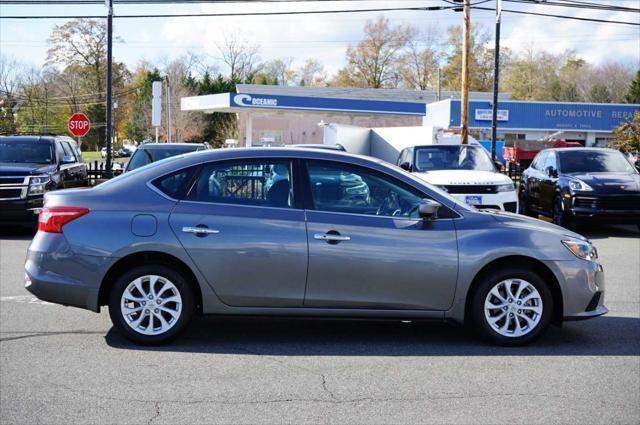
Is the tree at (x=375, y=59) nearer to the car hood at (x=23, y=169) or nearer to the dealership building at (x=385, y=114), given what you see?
the dealership building at (x=385, y=114)

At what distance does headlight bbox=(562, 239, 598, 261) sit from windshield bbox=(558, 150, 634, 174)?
30.1 feet

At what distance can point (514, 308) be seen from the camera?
238 inches

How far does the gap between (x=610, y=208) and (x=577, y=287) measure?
852 cm

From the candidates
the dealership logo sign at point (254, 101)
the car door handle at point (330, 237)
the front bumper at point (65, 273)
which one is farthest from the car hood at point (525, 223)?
the dealership logo sign at point (254, 101)

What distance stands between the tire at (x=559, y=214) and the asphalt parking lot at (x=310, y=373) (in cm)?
735

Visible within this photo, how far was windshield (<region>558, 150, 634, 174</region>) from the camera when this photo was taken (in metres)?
14.9

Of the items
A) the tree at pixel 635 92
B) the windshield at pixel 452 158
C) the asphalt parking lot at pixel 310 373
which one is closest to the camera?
the asphalt parking lot at pixel 310 373

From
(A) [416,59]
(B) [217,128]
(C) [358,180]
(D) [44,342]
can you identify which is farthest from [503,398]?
(A) [416,59]

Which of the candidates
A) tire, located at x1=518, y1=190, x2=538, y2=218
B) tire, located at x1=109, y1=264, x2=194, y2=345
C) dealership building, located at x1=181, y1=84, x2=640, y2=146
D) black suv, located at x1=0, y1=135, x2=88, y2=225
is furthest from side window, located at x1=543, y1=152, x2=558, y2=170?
dealership building, located at x1=181, y1=84, x2=640, y2=146

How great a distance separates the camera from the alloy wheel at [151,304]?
588 cm

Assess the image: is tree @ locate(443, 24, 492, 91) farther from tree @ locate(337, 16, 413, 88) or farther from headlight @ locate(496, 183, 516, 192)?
headlight @ locate(496, 183, 516, 192)

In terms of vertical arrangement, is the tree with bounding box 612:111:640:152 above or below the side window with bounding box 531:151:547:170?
above

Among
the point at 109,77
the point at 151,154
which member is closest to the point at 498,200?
the point at 151,154

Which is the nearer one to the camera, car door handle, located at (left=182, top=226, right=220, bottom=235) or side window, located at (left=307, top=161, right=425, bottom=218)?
car door handle, located at (left=182, top=226, right=220, bottom=235)
